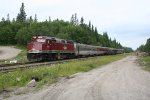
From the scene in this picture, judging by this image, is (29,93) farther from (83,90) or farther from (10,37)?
(10,37)

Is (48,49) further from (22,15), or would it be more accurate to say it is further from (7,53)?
(22,15)

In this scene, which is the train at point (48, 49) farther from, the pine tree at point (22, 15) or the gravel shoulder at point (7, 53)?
the pine tree at point (22, 15)

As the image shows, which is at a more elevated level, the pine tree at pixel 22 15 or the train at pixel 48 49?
the pine tree at pixel 22 15

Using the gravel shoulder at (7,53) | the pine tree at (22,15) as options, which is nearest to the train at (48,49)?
the gravel shoulder at (7,53)

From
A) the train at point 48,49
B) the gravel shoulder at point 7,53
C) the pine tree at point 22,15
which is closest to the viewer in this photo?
the train at point 48,49

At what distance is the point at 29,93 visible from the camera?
15797 mm

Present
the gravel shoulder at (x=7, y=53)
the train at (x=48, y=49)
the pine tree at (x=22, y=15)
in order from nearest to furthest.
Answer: the train at (x=48, y=49)
the gravel shoulder at (x=7, y=53)
the pine tree at (x=22, y=15)

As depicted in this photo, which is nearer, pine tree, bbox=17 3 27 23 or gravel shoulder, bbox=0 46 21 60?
gravel shoulder, bbox=0 46 21 60

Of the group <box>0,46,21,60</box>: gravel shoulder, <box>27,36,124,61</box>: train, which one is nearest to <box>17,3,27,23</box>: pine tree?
<box>0,46,21,60</box>: gravel shoulder

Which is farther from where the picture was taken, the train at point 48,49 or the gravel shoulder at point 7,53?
the gravel shoulder at point 7,53

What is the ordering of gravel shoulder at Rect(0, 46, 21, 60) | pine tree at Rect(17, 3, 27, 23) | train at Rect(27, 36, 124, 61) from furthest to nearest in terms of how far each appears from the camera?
pine tree at Rect(17, 3, 27, 23) → gravel shoulder at Rect(0, 46, 21, 60) → train at Rect(27, 36, 124, 61)

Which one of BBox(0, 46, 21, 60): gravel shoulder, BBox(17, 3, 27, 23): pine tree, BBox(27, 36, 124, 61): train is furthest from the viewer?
BBox(17, 3, 27, 23): pine tree

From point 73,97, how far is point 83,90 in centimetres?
212

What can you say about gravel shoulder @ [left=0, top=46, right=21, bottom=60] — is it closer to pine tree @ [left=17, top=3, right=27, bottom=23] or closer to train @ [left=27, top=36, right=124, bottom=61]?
train @ [left=27, top=36, right=124, bottom=61]
